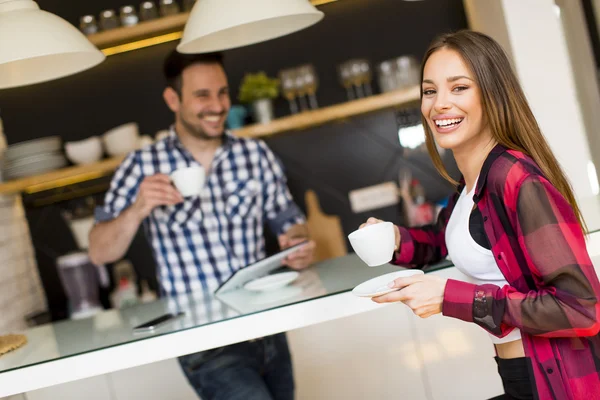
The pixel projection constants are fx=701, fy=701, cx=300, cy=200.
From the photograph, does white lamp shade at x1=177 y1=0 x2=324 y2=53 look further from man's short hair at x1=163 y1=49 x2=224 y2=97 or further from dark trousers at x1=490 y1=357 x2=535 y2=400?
Result: dark trousers at x1=490 y1=357 x2=535 y2=400

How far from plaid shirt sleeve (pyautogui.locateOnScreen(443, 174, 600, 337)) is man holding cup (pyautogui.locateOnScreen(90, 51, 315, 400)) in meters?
1.03

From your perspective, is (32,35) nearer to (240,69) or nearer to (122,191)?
(122,191)

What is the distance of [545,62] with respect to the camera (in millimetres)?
2420

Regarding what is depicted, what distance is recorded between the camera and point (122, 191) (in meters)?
2.40

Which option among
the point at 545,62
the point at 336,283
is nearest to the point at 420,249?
the point at 336,283

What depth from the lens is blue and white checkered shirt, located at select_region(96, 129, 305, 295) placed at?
7.77 ft

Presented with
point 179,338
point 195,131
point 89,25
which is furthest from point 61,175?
point 179,338

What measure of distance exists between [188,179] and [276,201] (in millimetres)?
782

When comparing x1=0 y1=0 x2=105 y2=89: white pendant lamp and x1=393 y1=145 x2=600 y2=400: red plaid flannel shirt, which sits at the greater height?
x1=0 y1=0 x2=105 y2=89: white pendant lamp

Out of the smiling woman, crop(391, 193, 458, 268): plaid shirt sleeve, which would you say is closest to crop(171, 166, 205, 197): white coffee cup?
crop(391, 193, 458, 268): plaid shirt sleeve

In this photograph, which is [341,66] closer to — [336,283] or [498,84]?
[336,283]

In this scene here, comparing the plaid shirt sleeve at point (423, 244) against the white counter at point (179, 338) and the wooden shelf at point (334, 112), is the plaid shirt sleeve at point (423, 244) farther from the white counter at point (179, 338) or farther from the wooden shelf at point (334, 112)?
the wooden shelf at point (334, 112)

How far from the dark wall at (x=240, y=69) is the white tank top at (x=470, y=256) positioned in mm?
2053

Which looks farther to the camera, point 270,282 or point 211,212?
point 211,212
